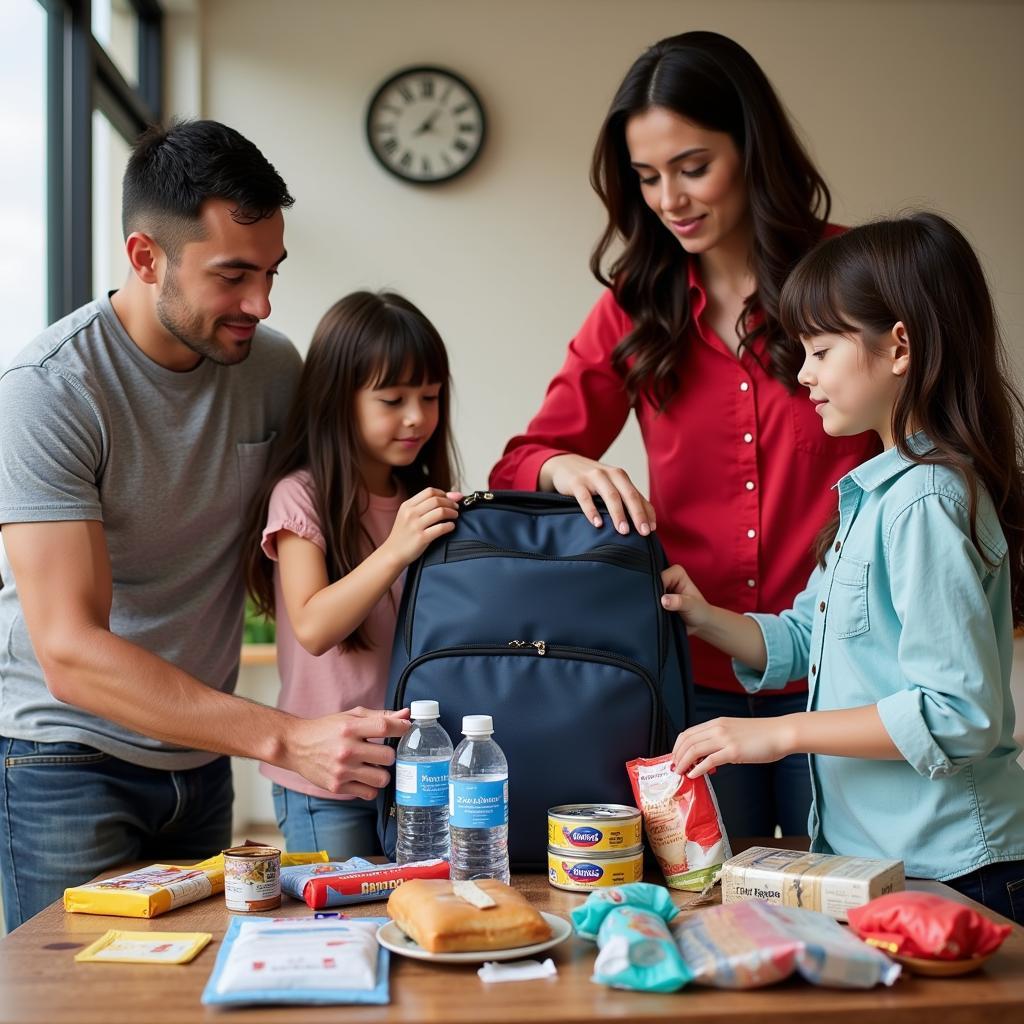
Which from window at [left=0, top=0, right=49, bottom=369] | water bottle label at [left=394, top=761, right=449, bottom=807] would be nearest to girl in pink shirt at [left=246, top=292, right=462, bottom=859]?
water bottle label at [left=394, top=761, right=449, bottom=807]

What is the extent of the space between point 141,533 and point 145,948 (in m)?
0.62

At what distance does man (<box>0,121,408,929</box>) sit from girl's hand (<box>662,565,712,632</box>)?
1.41 ft

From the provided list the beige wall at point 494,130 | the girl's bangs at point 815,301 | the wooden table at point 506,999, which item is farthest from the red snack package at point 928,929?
the beige wall at point 494,130

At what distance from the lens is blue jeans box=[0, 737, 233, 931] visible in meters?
1.38

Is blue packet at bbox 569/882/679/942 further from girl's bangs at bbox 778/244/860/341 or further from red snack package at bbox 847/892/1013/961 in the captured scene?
girl's bangs at bbox 778/244/860/341

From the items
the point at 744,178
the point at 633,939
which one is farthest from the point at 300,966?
the point at 744,178

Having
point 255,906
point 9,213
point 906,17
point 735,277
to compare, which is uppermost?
point 906,17

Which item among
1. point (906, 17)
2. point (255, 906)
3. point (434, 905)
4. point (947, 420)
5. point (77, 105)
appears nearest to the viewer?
point (434, 905)

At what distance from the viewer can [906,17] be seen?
162 inches

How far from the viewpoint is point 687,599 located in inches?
52.2

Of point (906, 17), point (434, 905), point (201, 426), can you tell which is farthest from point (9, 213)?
point (906, 17)

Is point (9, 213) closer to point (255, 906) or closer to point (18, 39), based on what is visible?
point (18, 39)

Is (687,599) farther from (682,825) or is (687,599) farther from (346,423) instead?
(346,423)

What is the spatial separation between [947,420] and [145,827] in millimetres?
1080
